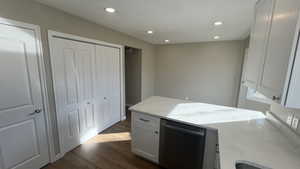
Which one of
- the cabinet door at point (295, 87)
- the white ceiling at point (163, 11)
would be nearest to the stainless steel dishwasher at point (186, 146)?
the cabinet door at point (295, 87)

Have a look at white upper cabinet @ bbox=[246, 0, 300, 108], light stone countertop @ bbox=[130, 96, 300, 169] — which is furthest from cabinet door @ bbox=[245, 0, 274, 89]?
light stone countertop @ bbox=[130, 96, 300, 169]

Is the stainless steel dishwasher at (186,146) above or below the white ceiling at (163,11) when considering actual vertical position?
below

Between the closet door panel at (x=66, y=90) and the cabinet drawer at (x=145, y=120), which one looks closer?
the cabinet drawer at (x=145, y=120)

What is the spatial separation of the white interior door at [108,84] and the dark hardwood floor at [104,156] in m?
0.53

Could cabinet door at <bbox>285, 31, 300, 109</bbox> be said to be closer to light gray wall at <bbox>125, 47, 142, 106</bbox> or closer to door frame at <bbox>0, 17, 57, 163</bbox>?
door frame at <bbox>0, 17, 57, 163</bbox>

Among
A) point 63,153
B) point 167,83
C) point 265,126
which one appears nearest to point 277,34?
point 265,126

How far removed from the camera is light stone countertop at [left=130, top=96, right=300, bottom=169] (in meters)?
0.96

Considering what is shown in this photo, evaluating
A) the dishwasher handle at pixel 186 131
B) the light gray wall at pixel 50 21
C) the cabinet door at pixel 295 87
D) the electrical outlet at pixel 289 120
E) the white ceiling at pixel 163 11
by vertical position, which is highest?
the white ceiling at pixel 163 11

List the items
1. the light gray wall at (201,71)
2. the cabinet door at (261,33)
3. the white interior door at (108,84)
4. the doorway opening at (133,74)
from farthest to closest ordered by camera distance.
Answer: the doorway opening at (133,74), the light gray wall at (201,71), the white interior door at (108,84), the cabinet door at (261,33)

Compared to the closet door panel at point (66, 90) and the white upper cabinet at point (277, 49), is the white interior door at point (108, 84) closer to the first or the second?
the closet door panel at point (66, 90)

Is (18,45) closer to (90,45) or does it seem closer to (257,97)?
(90,45)

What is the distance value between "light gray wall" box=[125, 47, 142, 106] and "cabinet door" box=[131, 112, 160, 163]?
2.54 m

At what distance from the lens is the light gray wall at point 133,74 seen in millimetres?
4336

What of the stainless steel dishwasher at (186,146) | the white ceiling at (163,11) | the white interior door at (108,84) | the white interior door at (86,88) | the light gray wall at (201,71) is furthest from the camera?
the light gray wall at (201,71)
